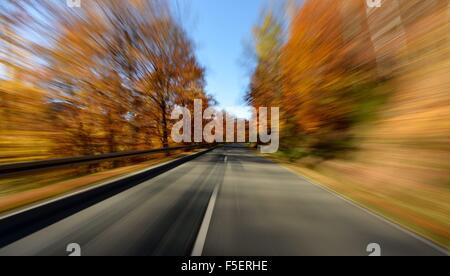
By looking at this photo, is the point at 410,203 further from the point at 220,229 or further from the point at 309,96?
the point at 309,96

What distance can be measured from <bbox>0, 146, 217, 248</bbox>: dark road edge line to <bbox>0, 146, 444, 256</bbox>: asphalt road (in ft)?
0.64

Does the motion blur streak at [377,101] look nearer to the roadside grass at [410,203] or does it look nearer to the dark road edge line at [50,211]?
the roadside grass at [410,203]

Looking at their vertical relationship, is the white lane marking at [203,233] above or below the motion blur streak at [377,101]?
below

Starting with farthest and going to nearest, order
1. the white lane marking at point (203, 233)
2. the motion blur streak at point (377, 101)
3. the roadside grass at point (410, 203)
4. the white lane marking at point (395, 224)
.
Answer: the motion blur streak at point (377, 101), the roadside grass at point (410, 203), the white lane marking at point (395, 224), the white lane marking at point (203, 233)

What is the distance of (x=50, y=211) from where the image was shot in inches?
200

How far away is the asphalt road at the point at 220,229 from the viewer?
383 cm

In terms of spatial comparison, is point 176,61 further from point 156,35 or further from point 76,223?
point 76,223

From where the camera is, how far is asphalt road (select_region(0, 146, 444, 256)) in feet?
12.6

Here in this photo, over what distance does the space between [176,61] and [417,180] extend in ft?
62.3

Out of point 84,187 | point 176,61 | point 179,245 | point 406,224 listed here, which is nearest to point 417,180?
point 406,224

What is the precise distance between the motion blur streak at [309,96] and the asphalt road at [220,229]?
13 centimetres

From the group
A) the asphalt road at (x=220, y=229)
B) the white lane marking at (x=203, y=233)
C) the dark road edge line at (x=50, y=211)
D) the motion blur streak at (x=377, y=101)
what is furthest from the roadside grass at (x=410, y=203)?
the dark road edge line at (x=50, y=211)

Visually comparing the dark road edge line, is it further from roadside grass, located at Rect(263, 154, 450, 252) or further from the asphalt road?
roadside grass, located at Rect(263, 154, 450, 252)

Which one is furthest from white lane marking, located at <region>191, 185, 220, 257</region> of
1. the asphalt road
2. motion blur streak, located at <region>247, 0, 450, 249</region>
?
motion blur streak, located at <region>247, 0, 450, 249</region>
